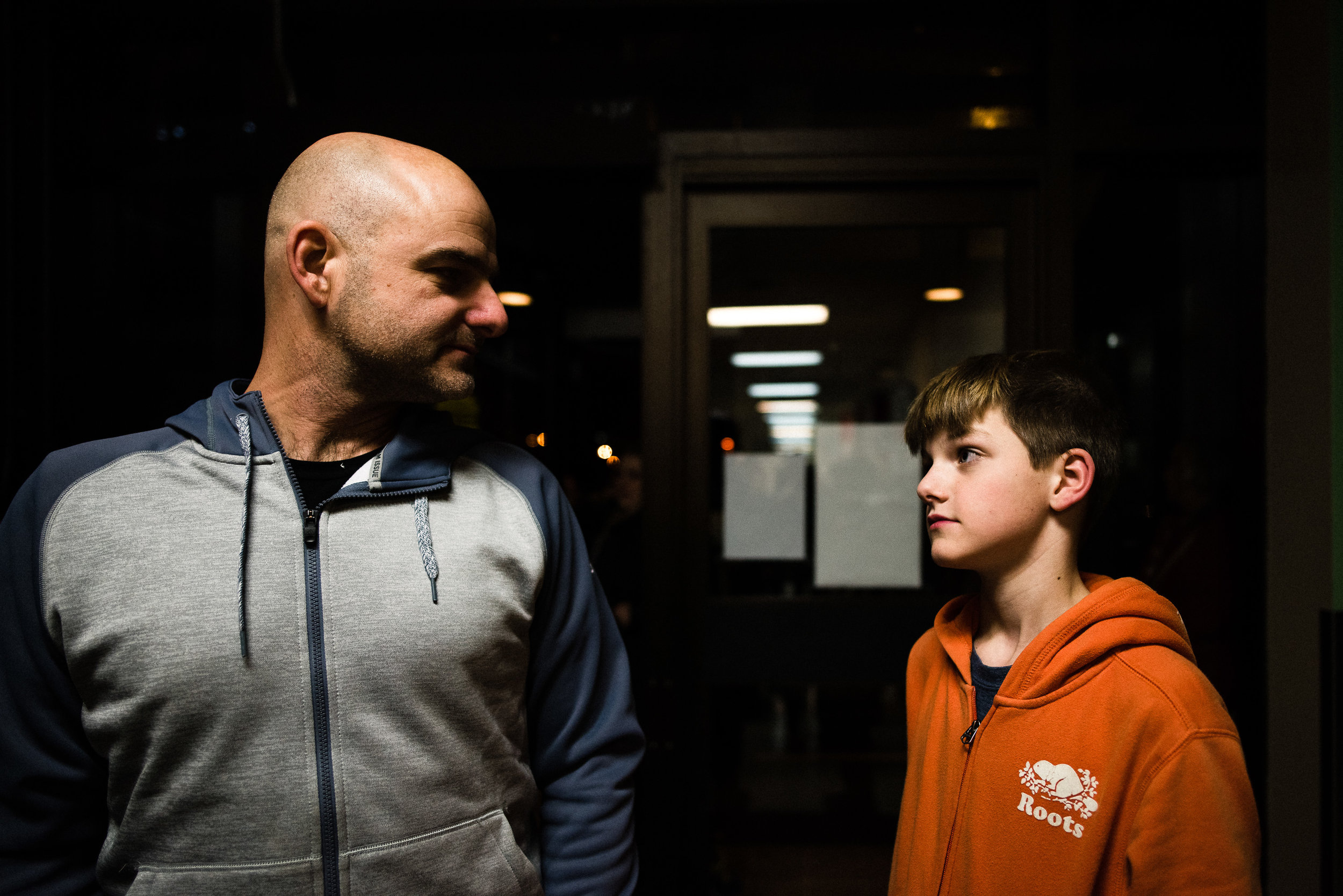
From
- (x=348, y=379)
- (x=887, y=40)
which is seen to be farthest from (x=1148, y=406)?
(x=348, y=379)

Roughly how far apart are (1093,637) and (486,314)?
109 cm

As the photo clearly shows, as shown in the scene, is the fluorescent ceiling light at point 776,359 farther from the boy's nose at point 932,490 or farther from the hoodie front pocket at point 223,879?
the hoodie front pocket at point 223,879

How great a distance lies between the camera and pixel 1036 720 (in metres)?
1.24

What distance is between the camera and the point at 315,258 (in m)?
1.23

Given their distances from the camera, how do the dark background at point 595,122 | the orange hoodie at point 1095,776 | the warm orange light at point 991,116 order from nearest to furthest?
the orange hoodie at point 1095,776
the dark background at point 595,122
the warm orange light at point 991,116

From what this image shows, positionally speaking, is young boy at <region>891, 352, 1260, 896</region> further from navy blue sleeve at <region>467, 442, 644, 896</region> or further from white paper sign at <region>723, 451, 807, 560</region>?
white paper sign at <region>723, 451, 807, 560</region>

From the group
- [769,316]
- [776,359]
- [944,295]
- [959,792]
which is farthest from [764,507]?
[959,792]

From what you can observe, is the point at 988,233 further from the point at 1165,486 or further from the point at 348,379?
the point at 348,379

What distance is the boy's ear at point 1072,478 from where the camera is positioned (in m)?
1.29

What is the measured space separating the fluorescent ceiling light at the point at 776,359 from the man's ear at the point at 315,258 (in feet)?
4.33

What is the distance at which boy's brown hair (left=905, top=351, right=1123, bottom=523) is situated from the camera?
4.25ft

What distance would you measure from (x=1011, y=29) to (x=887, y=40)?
362mm

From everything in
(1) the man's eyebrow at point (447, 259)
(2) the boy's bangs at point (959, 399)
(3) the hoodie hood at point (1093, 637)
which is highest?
(1) the man's eyebrow at point (447, 259)

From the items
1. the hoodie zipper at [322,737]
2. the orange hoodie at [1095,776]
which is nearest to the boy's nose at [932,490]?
the orange hoodie at [1095,776]
